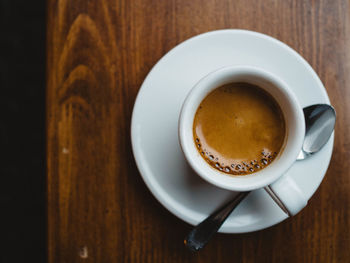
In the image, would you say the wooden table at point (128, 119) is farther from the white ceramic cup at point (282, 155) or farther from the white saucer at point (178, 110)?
the white ceramic cup at point (282, 155)

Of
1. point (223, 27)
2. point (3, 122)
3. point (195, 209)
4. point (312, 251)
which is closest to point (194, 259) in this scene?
point (195, 209)

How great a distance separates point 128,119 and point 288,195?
18.3 inches

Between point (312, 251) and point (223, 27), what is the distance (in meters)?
0.69

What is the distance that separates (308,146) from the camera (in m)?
0.83

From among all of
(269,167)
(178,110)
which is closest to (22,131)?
(178,110)

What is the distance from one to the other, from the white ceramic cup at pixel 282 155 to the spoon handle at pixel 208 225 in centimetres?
9

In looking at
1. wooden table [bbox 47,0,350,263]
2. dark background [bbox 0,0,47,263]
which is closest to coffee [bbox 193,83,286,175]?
wooden table [bbox 47,0,350,263]

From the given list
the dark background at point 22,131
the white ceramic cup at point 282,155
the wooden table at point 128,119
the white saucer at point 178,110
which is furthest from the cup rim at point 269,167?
the dark background at point 22,131

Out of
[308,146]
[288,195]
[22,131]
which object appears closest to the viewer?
[288,195]

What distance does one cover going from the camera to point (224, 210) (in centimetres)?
82

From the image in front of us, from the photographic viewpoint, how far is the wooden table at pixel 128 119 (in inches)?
35.2

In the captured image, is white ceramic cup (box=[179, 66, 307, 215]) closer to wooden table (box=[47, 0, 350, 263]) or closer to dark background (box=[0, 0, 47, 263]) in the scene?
wooden table (box=[47, 0, 350, 263])

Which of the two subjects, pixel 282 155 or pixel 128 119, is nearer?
pixel 282 155

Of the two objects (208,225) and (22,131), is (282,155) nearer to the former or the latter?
(208,225)
